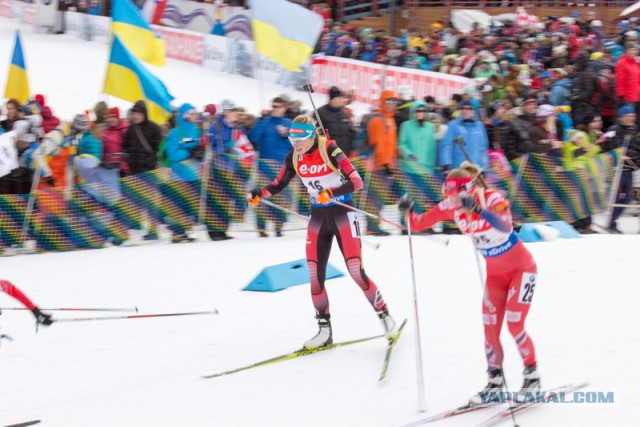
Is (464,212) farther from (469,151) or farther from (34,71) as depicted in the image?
(34,71)

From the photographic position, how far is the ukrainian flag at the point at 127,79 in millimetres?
12578

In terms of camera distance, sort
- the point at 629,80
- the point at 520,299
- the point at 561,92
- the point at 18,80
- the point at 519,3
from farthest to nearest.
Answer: the point at 519,3
the point at 561,92
the point at 629,80
the point at 18,80
the point at 520,299

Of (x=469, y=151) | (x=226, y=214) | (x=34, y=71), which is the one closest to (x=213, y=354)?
(x=226, y=214)

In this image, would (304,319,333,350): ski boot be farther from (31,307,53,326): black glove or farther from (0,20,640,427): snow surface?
(31,307,53,326): black glove

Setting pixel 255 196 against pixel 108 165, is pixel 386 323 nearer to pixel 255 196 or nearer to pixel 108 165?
pixel 255 196

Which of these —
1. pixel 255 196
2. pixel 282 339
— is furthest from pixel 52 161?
pixel 282 339

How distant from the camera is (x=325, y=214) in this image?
7.68 metres

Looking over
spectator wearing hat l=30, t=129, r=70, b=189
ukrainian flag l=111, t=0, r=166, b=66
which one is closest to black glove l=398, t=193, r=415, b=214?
spectator wearing hat l=30, t=129, r=70, b=189

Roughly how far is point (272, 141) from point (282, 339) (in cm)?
420

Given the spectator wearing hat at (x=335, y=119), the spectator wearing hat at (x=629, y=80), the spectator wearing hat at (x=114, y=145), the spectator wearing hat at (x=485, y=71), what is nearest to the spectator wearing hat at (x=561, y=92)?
the spectator wearing hat at (x=629, y=80)

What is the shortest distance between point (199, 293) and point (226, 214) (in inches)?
88.0

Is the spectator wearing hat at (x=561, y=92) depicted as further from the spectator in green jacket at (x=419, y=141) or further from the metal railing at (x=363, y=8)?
the metal railing at (x=363, y=8)

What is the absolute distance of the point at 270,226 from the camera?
39.6 ft

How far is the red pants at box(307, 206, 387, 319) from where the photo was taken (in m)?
7.67
